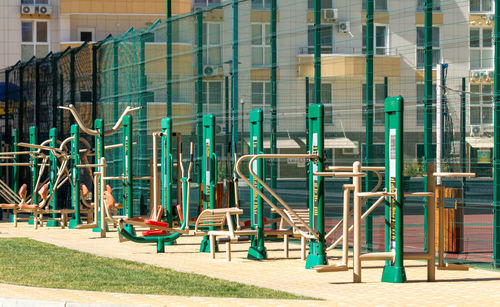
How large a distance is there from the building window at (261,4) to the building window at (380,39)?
7.83ft

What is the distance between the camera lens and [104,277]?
11469mm

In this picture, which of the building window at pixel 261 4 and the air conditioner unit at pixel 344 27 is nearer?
the air conditioner unit at pixel 344 27

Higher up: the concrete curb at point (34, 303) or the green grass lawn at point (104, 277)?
the concrete curb at point (34, 303)

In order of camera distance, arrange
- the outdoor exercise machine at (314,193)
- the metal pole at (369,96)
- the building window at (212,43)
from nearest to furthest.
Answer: the outdoor exercise machine at (314,193)
the metal pole at (369,96)
the building window at (212,43)

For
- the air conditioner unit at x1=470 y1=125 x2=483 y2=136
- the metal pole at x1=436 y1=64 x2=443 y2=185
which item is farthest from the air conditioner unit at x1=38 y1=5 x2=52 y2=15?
the air conditioner unit at x1=470 y1=125 x2=483 y2=136

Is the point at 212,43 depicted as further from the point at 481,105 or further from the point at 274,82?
the point at 481,105

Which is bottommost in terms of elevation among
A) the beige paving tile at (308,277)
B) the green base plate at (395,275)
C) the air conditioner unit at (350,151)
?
the beige paving tile at (308,277)

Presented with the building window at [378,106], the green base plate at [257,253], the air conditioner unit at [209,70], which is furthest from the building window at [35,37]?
the green base plate at [257,253]

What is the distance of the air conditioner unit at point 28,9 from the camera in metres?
60.1

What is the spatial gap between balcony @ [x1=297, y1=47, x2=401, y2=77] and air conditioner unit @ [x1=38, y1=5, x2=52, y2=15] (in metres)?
46.0

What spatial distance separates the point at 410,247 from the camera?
1450 centimetres

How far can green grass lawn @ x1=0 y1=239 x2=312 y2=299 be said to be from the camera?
1020 centimetres

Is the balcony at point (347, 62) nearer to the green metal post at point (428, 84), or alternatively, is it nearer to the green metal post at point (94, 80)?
the green metal post at point (428, 84)

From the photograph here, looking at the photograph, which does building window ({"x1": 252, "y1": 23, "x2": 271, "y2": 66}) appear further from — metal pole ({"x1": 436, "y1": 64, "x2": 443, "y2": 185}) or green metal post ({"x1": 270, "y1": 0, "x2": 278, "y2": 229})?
metal pole ({"x1": 436, "y1": 64, "x2": 443, "y2": 185})
